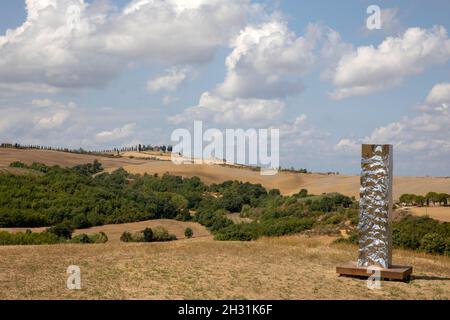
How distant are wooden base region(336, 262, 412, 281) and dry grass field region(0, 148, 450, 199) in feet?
161

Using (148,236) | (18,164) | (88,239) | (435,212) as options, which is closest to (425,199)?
(435,212)

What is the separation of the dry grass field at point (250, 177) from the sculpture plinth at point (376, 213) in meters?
49.2

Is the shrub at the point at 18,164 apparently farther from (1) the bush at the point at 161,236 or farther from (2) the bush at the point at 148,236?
(2) the bush at the point at 148,236

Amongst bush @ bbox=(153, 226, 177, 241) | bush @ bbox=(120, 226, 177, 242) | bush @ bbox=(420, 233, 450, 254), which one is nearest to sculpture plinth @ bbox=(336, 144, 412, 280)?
bush @ bbox=(420, 233, 450, 254)

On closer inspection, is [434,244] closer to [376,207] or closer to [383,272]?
[383,272]

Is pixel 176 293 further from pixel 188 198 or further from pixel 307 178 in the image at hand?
pixel 307 178

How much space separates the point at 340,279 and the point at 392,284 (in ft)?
4.51

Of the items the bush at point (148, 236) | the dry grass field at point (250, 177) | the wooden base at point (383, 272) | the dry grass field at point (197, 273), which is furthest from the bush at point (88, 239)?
the dry grass field at point (250, 177)

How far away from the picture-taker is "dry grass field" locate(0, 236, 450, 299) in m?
13.5

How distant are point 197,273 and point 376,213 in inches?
207

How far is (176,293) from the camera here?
13297 millimetres

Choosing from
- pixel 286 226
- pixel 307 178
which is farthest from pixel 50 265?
pixel 307 178

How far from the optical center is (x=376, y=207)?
52.5ft
